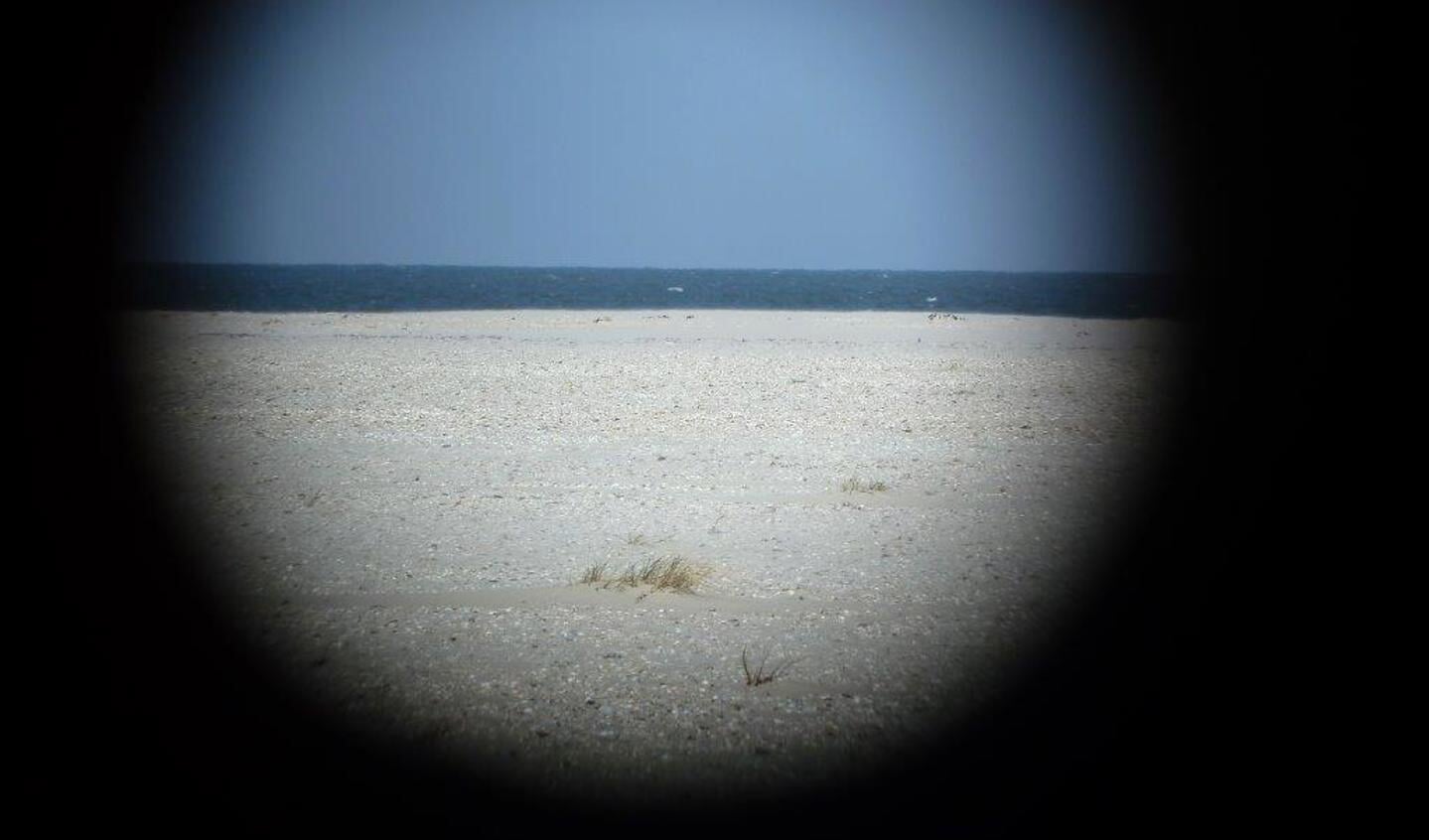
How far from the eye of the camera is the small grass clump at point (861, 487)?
7398 millimetres

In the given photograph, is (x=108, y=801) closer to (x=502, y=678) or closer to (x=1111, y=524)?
(x=502, y=678)

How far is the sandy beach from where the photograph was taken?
365 cm

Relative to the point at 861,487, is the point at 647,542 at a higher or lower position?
lower

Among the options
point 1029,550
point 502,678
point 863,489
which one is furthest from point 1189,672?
point 863,489

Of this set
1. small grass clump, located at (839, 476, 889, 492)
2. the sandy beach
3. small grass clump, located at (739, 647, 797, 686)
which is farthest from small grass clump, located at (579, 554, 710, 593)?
small grass clump, located at (839, 476, 889, 492)

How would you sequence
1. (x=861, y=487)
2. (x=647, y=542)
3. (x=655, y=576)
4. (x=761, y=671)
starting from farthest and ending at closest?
1. (x=861, y=487)
2. (x=647, y=542)
3. (x=655, y=576)
4. (x=761, y=671)

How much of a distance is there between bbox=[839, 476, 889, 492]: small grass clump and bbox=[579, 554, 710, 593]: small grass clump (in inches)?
92.9

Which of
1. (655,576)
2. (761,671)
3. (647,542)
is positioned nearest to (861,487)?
(647,542)

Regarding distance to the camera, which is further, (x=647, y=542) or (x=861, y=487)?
(x=861, y=487)

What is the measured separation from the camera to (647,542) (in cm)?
600

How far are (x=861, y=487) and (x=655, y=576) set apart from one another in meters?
2.86

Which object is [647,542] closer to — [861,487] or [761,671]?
[761,671]

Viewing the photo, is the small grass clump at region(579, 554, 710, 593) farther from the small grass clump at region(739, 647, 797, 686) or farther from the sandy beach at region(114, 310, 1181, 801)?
the small grass clump at region(739, 647, 797, 686)

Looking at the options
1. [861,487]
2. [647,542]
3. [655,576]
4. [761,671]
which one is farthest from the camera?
[861,487]
